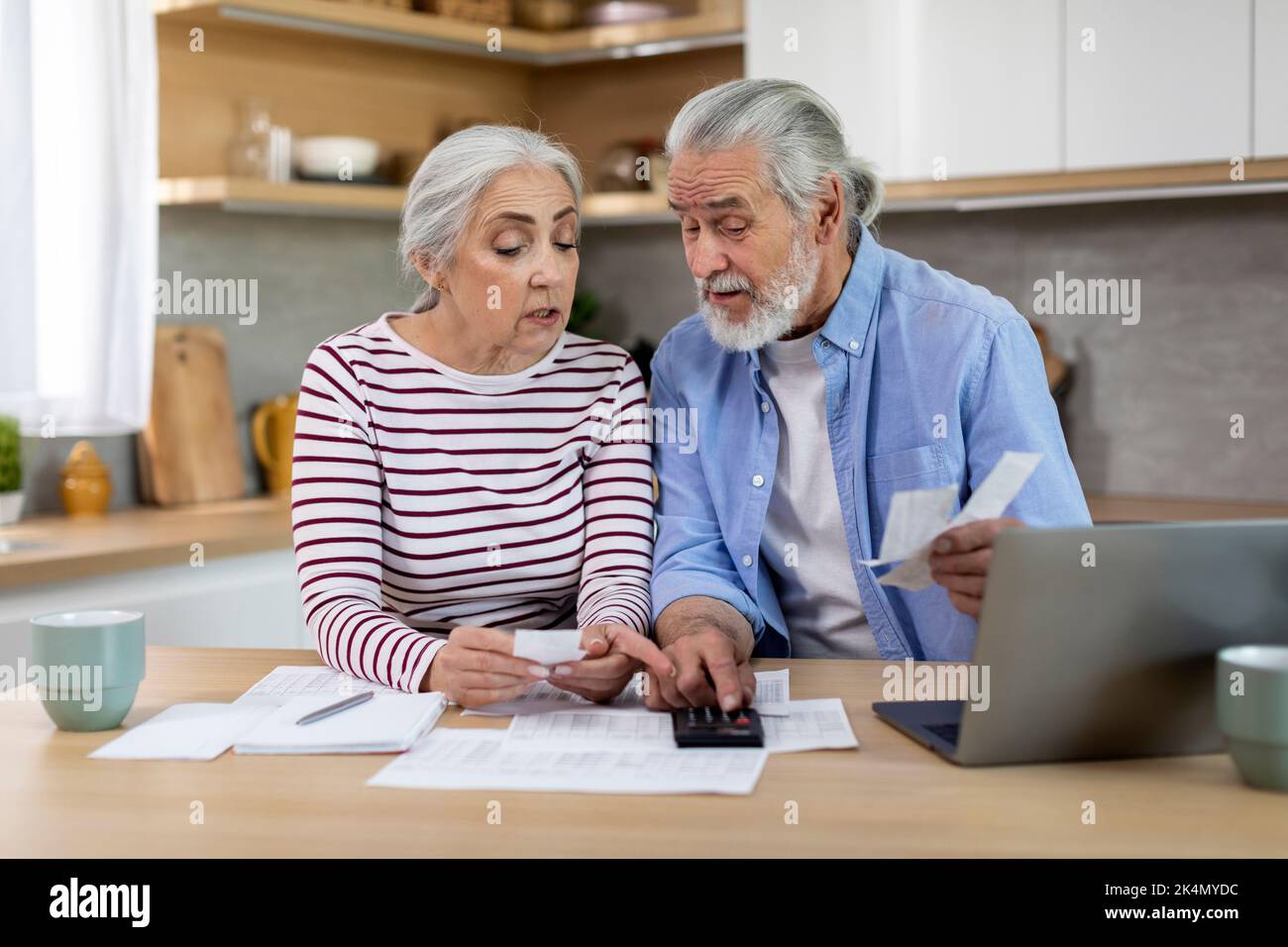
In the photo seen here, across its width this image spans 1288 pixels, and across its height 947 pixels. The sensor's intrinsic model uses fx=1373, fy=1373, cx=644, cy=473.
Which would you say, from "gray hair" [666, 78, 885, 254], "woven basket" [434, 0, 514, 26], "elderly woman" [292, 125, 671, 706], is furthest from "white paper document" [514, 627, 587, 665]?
"woven basket" [434, 0, 514, 26]

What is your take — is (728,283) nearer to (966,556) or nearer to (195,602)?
(966,556)

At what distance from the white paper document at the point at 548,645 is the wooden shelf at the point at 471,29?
1993 millimetres

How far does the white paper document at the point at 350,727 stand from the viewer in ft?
4.01

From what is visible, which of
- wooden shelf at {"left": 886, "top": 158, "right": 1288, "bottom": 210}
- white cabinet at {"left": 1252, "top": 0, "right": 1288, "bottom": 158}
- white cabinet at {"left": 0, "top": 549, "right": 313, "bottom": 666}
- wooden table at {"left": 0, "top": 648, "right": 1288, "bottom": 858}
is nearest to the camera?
wooden table at {"left": 0, "top": 648, "right": 1288, "bottom": 858}

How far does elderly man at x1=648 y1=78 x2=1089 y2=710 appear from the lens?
1.71 m

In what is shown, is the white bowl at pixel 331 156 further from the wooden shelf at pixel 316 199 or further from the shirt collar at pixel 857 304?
the shirt collar at pixel 857 304

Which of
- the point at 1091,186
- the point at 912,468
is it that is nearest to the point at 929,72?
the point at 1091,186

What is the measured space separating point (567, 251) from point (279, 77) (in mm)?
1845

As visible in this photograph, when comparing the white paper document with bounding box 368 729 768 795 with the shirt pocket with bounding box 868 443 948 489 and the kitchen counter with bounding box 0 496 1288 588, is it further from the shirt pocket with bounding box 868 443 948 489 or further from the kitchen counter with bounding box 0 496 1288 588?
the kitchen counter with bounding box 0 496 1288 588

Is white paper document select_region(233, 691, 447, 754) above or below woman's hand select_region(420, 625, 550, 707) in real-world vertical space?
below

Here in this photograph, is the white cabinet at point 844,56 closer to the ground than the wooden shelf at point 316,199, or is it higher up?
higher up

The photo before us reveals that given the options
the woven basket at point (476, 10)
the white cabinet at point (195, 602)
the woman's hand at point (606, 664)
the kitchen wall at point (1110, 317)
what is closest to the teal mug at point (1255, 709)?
the woman's hand at point (606, 664)

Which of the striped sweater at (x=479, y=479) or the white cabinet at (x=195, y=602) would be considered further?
the white cabinet at (x=195, y=602)

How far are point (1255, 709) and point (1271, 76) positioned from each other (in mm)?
2019
